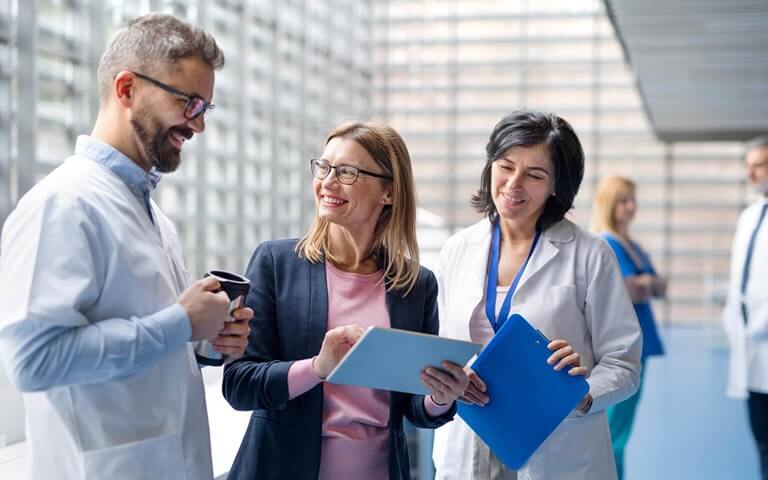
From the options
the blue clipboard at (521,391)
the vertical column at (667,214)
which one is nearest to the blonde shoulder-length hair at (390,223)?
the blue clipboard at (521,391)

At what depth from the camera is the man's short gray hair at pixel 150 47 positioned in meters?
1.77

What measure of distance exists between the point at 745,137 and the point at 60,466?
560 inches

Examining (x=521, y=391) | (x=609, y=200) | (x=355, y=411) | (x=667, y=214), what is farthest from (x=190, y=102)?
(x=667, y=214)

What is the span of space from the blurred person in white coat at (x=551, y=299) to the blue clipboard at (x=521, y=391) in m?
0.26

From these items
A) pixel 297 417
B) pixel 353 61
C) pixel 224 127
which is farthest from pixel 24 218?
pixel 353 61

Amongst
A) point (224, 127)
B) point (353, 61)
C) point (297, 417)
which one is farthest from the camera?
point (353, 61)

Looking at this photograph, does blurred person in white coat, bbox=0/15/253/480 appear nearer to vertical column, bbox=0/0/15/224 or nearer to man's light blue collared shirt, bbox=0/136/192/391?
man's light blue collared shirt, bbox=0/136/192/391

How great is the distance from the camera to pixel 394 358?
73.6 inches

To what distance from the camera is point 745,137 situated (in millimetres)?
13984

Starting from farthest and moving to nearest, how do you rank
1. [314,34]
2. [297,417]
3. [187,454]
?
[314,34]
[297,417]
[187,454]

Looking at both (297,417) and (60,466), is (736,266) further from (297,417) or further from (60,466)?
(60,466)

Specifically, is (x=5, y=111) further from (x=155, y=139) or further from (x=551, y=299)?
(x=551, y=299)

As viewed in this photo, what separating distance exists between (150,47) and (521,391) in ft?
4.20

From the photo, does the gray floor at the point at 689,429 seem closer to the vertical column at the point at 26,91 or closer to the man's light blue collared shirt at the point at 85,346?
the vertical column at the point at 26,91
